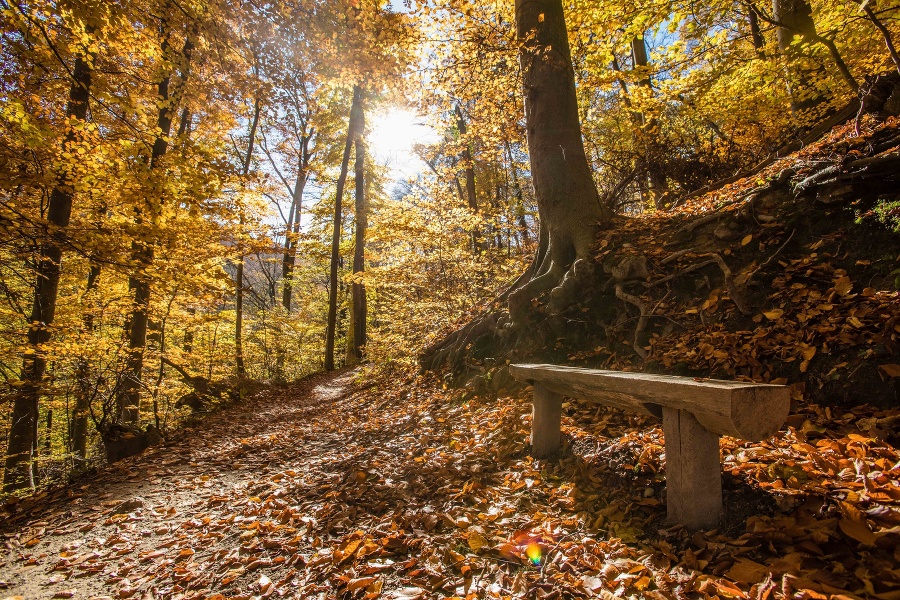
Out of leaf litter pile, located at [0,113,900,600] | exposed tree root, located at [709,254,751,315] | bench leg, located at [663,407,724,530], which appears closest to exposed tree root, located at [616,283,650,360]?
leaf litter pile, located at [0,113,900,600]

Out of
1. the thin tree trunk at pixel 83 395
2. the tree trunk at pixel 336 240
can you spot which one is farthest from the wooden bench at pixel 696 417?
the tree trunk at pixel 336 240

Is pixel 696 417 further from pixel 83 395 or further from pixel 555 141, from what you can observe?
pixel 83 395

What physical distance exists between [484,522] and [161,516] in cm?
287

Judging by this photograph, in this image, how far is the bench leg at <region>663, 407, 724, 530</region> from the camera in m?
1.81

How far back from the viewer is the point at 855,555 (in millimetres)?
1408

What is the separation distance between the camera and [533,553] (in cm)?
196

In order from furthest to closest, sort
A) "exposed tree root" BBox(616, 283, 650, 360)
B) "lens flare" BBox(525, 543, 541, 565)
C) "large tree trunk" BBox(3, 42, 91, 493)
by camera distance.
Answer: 1. "large tree trunk" BBox(3, 42, 91, 493)
2. "exposed tree root" BBox(616, 283, 650, 360)
3. "lens flare" BBox(525, 543, 541, 565)

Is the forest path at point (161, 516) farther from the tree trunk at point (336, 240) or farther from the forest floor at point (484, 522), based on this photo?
the tree trunk at point (336, 240)

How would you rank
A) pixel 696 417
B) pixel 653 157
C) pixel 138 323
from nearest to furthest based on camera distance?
pixel 696 417 → pixel 653 157 → pixel 138 323

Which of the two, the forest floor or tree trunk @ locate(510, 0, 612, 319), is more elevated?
tree trunk @ locate(510, 0, 612, 319)

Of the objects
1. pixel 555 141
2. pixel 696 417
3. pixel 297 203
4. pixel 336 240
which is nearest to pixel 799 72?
pixel 555 141

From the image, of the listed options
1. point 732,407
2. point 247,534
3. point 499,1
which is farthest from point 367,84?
point 732,407

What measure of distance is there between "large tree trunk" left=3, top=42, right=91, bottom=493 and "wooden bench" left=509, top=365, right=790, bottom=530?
20.1 ft

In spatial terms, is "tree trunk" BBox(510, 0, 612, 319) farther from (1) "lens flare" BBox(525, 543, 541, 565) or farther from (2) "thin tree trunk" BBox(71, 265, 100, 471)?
(2) "thin tree trunk" BBox(71, 265, 100, 471)
